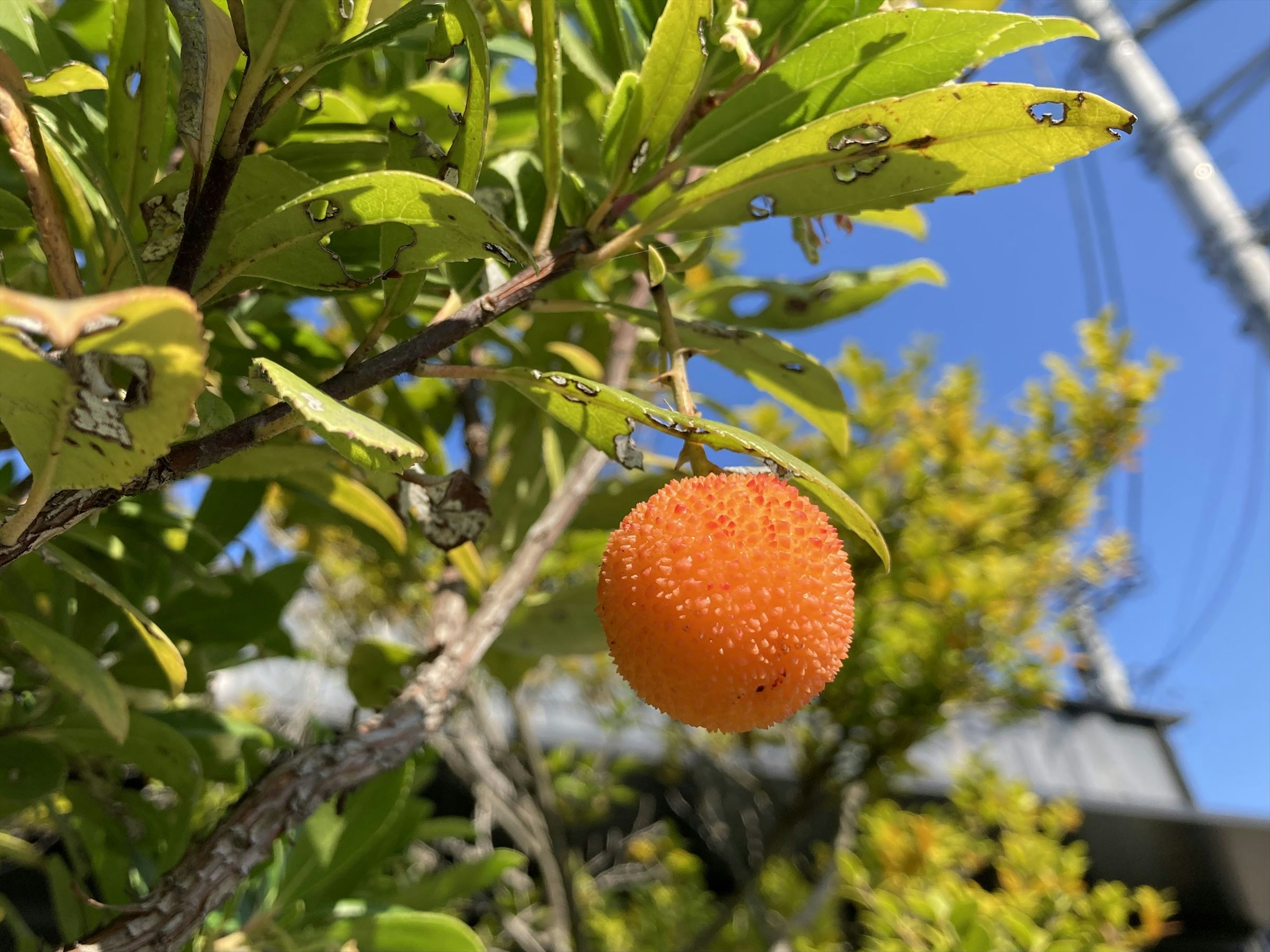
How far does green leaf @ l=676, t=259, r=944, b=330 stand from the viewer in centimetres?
116

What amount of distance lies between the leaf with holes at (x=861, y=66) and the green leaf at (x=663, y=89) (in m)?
0.05

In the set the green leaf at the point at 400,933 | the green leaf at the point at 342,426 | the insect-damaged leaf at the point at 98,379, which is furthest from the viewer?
the green leaf at the point at 400,933

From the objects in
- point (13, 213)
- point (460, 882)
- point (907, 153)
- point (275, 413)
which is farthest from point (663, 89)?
point (460, 882)

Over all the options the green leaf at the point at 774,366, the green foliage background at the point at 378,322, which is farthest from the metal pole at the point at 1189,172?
the green leaf at the point at 774,366

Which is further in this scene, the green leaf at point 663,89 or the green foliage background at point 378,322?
the green leaf at point 663,89

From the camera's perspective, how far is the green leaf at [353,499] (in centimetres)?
102

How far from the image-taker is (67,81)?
671 millimetres

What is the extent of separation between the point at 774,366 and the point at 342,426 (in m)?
0.54

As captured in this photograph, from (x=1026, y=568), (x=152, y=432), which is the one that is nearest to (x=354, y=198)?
(x=152, y=432)

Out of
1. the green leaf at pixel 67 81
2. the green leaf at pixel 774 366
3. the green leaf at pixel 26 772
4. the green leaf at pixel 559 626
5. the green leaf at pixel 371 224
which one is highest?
the green leaf at pixel 67 81

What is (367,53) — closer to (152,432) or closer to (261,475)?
(261,475)

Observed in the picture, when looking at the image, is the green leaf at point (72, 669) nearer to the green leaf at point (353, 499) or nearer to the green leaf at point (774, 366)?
the green leaf at point (353, 499)

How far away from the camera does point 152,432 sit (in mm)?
398

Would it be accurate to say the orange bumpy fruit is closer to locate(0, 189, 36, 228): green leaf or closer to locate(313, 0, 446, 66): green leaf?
locate(313, 0, 446, 66): green leaf
